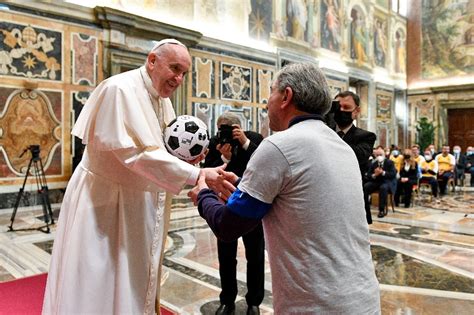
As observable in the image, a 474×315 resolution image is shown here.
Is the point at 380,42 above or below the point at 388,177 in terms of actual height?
above

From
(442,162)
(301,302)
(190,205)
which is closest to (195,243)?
(190,205)

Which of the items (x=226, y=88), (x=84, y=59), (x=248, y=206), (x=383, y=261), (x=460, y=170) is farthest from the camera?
(x=460, y=170)

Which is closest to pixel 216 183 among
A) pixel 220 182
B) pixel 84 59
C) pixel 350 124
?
pixel 220 182

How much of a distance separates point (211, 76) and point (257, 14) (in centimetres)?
309

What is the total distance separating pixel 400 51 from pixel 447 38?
2202mm

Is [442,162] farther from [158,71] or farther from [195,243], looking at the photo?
[158,71]

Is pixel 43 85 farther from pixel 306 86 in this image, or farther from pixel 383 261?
pixel 306 86

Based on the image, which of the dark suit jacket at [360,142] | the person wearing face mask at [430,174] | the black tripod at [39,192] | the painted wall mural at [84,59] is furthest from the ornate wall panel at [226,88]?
the dark suit jacket at [360,142]

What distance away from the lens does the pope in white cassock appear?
2.03 m

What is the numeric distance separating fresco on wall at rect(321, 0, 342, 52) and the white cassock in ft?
50.4

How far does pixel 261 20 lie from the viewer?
13.6m

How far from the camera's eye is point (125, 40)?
32.3 ft

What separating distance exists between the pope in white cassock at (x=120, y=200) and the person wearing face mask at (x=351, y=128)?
1.70 metres

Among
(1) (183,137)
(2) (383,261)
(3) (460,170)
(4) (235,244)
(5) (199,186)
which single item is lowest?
(2) (383,261)
